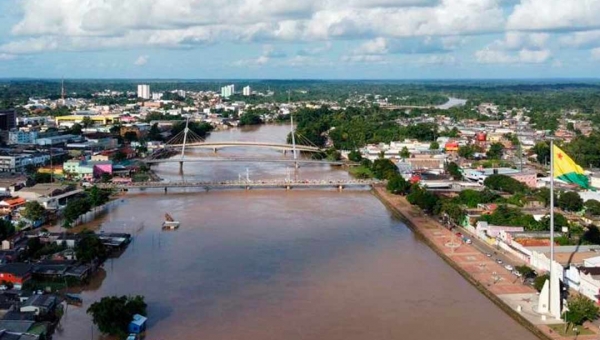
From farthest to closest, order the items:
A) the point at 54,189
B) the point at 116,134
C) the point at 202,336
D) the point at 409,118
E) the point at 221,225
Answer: the point at 409,118
the point at 116,134
the point at 54,189
the point at 221,225
the point at 202,336

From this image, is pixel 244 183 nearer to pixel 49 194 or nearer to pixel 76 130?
pixel 49 194

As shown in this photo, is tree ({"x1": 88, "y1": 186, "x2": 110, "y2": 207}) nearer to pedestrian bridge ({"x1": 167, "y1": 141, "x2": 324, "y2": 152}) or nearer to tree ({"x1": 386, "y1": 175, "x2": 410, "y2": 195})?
tree ({"x1": 386, "y1": 175, "x2": 410, "y2": 195})

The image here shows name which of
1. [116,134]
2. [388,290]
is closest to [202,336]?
[388,290]

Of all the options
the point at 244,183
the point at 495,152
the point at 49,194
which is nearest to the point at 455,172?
the point at 495,152

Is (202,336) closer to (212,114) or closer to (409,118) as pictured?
(409,118)

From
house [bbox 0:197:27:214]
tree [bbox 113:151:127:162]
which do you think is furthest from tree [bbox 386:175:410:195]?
tree [bbox 113:151:127:162]

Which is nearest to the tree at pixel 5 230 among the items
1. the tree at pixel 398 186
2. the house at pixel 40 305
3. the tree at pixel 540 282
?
the house at pixel 40 305
